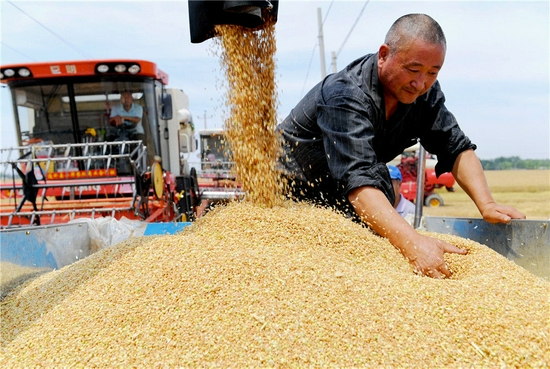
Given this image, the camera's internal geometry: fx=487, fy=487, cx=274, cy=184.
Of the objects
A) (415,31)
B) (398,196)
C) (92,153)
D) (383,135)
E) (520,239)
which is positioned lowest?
(398,196)

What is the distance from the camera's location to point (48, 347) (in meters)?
1.45

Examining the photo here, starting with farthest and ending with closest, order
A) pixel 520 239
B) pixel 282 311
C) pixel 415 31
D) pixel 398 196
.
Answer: pixel 398 196 → pixel 520 239 → pixel 415 31 → pixel 282 311

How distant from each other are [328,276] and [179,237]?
2.38 ft

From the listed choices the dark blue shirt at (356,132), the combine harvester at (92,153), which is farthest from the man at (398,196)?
the dark blue shirt at (356,132)

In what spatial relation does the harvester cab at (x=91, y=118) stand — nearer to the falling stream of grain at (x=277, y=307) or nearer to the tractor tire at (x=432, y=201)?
the falling stream of grain at (x=277, y=307)

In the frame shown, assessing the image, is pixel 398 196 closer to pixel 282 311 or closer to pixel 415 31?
pixel 415 31

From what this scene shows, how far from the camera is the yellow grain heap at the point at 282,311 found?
1311 mm

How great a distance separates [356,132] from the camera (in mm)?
2018

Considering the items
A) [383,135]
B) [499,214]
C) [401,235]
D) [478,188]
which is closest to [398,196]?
[478,188]

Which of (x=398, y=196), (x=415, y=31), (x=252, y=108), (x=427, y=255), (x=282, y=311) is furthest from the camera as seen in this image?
(x=398, y=196)

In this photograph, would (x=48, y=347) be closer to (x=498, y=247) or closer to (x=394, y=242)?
(x=394, y=242)

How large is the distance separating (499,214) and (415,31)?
88 cm

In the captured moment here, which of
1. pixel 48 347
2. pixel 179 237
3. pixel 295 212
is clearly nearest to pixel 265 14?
pixel 295 212

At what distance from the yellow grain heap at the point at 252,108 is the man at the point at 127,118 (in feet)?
10.8
